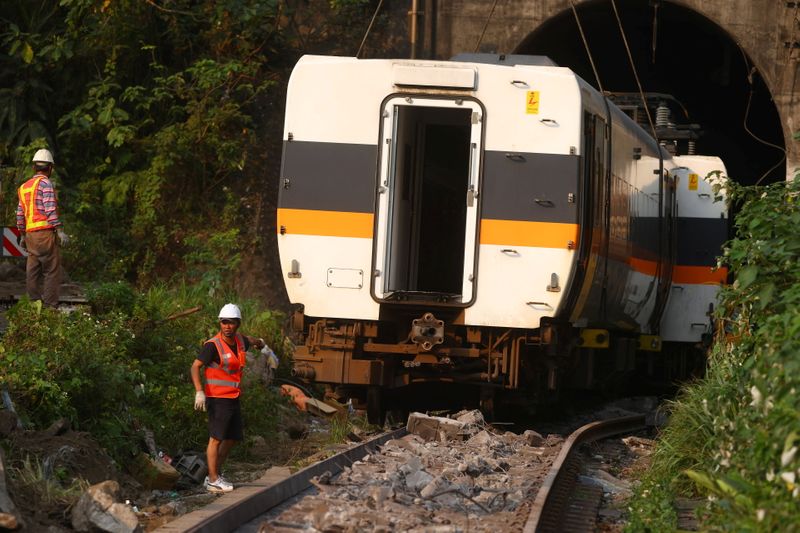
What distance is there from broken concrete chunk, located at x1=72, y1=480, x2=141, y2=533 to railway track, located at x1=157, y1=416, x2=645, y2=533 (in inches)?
7.8

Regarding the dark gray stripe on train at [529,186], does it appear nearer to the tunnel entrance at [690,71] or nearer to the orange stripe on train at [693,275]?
the orange stripe on train at [693,275]

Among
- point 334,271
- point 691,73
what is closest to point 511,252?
point 334,271

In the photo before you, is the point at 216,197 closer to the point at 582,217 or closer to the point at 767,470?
the point at 582,217

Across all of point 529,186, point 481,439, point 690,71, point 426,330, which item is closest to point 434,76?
point 529,186

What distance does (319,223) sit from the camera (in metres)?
12.2

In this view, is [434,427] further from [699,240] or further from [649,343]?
[699,240]

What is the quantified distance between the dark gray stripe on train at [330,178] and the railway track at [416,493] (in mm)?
2140

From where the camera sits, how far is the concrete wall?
2184 centimetres

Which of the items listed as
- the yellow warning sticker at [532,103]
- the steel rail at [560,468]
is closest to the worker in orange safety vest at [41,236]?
the yellow warning sticker at [532,103]

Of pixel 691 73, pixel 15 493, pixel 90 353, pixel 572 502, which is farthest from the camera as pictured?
pixel 691 73

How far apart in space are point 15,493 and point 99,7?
533 inches

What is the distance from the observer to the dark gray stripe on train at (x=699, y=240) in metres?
19.3

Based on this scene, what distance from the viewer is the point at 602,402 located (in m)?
20.2

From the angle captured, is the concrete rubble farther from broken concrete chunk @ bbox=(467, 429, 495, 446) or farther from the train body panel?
the train body panel
